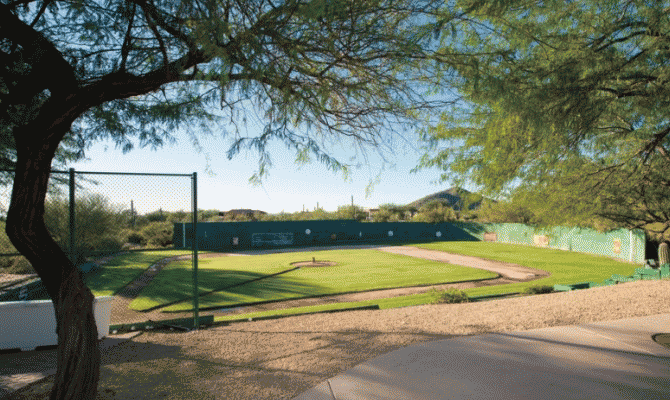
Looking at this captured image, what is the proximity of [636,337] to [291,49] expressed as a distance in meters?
5.91

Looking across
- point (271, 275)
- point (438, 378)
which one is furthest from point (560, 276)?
point (438, 378)

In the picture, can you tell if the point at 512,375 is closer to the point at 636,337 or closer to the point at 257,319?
the point at 636,337

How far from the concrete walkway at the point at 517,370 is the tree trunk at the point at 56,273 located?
2.08 metres

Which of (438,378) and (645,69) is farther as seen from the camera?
(645,69)

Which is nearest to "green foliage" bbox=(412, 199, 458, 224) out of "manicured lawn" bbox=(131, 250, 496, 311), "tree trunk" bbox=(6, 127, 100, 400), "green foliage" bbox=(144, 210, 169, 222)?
"manicured lawn" bbox=(131, 250, 496, 311)

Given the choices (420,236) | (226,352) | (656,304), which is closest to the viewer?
(226,352)

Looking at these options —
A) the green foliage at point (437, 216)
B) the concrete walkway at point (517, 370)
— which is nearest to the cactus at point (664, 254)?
the concrete walkway at point (517, 370)

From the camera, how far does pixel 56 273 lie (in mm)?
4055

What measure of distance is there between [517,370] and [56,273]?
4.87 meters

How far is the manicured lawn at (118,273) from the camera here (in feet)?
52.1

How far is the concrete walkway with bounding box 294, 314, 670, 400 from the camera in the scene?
385 cm

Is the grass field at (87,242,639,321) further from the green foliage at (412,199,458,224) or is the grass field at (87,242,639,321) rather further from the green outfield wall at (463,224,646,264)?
the green foliage at (412,199,458,224)

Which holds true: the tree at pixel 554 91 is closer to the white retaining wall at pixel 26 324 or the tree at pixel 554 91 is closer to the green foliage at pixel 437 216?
the white retaining wall at pixel 26 324

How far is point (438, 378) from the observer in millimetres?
4199
